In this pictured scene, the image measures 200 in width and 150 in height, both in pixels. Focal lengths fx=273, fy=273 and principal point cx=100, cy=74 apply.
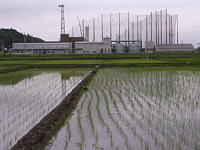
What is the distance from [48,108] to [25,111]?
56cm

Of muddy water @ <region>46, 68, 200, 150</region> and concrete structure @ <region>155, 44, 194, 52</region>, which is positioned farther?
concrete structure @ <region>155, 44, 194, 52</region>

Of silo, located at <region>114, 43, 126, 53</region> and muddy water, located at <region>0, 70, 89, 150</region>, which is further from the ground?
silo, located at <region>114, 43, 126, 53</region>

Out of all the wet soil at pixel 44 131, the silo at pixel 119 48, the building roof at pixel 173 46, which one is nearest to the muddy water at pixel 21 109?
the wet soil at pixel 44 131

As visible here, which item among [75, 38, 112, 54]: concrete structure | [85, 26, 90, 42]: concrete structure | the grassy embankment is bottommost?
the grassy embankment

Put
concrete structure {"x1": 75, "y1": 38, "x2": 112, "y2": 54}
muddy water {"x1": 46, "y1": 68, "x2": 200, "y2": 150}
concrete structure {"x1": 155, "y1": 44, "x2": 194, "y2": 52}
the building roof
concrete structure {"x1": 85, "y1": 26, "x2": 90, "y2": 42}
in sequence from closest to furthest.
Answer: muddy water {"x1": 46, "y1": 68, "x2": 200, "y2": 150}
concrete structure {"x1": 75, "y1": 38, "x2": 112, "y2": 54}
concrete structure {"x1": 155, "y1": 44, "x2": 194, "y2": 52}
the building roof
concrete structure {"x1": 85, "y1": 26, "x2": 90, "y2": 42}

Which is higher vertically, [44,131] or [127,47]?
[127,47]

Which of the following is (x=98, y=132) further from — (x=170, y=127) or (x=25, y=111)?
(x=25, y=111)

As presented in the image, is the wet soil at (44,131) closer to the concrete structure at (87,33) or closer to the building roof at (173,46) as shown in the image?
the building roof at (173,46)

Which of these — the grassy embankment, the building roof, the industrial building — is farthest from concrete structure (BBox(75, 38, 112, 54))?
the grassy embankment

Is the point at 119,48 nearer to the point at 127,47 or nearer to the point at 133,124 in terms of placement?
the point at 127,47

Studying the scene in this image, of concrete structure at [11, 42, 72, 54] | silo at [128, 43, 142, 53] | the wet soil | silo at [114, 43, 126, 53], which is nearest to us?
the wet soil

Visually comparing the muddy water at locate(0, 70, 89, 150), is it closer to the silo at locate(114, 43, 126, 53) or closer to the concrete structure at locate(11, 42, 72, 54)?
the concrete structure at locate(11, 42, 72, 54)

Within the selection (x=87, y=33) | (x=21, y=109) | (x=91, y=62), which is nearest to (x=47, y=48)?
(x=87, y=33)

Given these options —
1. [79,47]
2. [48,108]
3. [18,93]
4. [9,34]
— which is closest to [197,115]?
[48,108]
